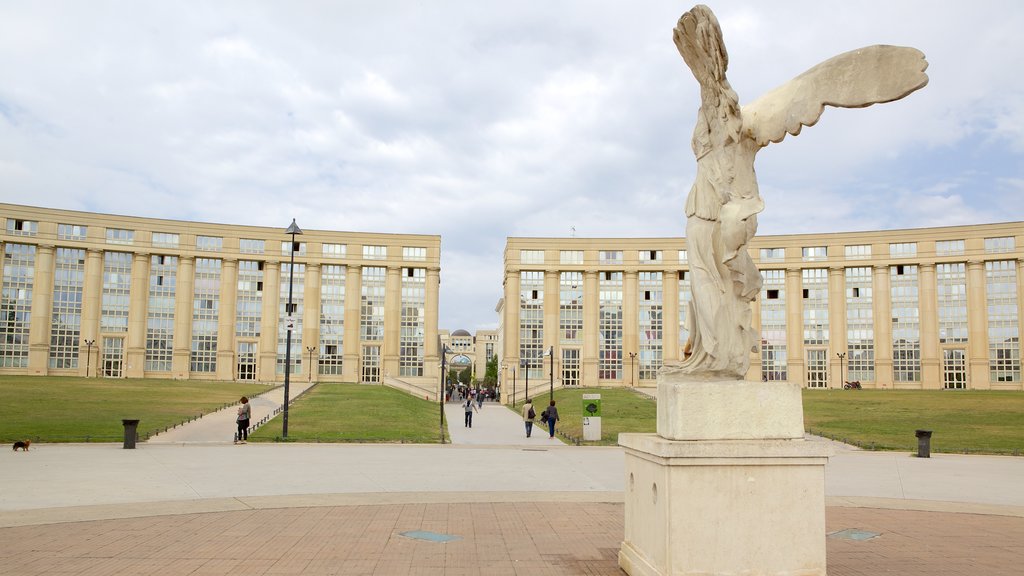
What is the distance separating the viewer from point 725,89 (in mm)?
8312

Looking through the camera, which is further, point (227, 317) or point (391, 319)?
point (391, 319)

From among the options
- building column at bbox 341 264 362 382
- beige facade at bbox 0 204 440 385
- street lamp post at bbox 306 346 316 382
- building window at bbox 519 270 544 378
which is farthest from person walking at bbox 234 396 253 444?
building window at bbox 519 270 544 378

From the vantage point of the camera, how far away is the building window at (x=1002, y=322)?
83.6 metres

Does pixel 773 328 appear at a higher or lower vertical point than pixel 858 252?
lower

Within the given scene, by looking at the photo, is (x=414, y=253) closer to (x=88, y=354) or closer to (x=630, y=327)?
(x=630, y=327)

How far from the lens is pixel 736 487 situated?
24.2 feet

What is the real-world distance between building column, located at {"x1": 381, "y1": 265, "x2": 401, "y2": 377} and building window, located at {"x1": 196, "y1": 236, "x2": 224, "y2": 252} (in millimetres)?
19682

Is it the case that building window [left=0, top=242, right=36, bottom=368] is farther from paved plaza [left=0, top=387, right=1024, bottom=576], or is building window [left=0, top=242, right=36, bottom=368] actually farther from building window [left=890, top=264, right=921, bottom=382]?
building window [left=890, top=264, right=921, bottom=382]

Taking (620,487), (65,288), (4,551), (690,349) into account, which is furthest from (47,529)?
(65,288)

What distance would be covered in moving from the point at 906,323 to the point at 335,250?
66563mm

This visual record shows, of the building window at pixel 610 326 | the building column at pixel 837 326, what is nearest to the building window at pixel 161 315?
the building window at pixel 610 326

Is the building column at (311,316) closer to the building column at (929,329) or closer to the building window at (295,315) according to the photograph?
the building window at (295,315)

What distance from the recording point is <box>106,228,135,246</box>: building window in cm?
8812

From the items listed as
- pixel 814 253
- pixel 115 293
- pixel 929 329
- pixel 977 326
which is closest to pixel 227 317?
pixel 115 293
